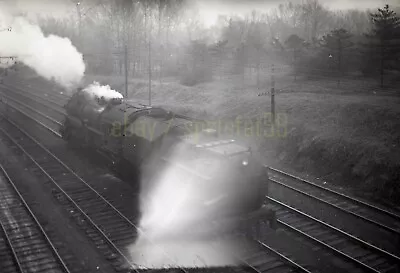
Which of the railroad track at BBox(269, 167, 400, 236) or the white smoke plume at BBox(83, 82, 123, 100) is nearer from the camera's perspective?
the railroad track at BBox(269, 167, 400, 236)

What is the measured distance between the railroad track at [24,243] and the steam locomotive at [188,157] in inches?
151

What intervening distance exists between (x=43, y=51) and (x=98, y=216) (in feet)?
58.6

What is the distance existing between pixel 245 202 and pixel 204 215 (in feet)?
4.10

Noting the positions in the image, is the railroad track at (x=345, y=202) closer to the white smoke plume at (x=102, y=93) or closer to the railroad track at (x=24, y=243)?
the white smoke plume at (x=102, y=93)

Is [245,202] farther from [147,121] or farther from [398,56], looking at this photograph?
[398,56]

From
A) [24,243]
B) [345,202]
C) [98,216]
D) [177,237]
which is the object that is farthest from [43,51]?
[345,202]

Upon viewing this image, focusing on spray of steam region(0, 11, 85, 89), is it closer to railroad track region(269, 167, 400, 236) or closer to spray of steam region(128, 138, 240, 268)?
railroad track region(269, 167, 400, 236)

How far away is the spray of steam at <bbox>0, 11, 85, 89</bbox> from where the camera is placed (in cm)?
2688

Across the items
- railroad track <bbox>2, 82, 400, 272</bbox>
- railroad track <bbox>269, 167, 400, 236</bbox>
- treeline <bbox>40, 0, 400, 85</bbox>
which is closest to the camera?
railroad track <bbox>2, 82, 400, 272</bbox>

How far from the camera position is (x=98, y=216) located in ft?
45.0

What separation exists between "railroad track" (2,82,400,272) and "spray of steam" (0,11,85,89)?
1880 centimetres

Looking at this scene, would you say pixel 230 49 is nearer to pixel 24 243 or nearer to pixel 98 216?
pixel 98 216

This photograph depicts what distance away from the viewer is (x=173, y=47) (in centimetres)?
4953

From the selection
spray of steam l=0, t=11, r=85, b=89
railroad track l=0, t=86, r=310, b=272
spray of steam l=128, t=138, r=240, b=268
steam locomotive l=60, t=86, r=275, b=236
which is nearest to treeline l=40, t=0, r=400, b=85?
spray of steam l=0, t=11, r=85, b=89
